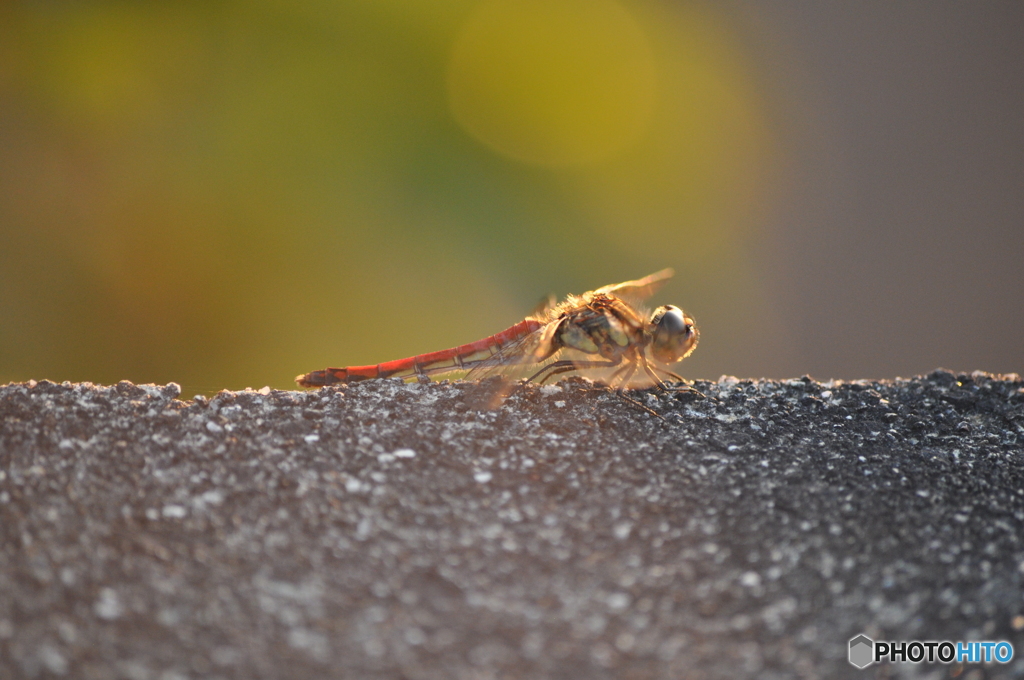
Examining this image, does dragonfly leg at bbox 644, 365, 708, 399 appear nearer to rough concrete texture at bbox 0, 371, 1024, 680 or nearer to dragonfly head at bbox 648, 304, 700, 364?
dragonfly head at bbox 648, 304, 700, 364

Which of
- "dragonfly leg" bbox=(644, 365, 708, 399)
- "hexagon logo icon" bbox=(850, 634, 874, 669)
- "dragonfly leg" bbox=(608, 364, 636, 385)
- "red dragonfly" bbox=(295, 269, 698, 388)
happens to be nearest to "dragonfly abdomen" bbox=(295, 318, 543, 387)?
"red dragonfly" bbox=(295, 269, 698, 388)

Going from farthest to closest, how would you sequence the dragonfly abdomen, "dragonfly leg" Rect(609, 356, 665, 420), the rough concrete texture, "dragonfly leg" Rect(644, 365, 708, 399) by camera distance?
the dragonfly abdomen < "dragonfly leg" Rect(644, 365, 708, 399) < "dragonfly leg" Rect(609, 356, 665, 420) < the rough concrete texture

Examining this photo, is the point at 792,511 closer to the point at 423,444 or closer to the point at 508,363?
the point at 423,444

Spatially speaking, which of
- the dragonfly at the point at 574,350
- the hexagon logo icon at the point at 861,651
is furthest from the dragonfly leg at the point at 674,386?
the hexagon logo icon at the point at 861,651

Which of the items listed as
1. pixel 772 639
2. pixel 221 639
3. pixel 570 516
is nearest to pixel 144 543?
pixel 221 639

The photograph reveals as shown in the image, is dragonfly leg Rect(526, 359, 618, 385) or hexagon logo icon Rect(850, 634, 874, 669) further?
dragonfly leg Rect(526, 359, 618, 385)

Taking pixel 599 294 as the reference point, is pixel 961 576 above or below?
below

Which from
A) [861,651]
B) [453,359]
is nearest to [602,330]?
[453,359]
